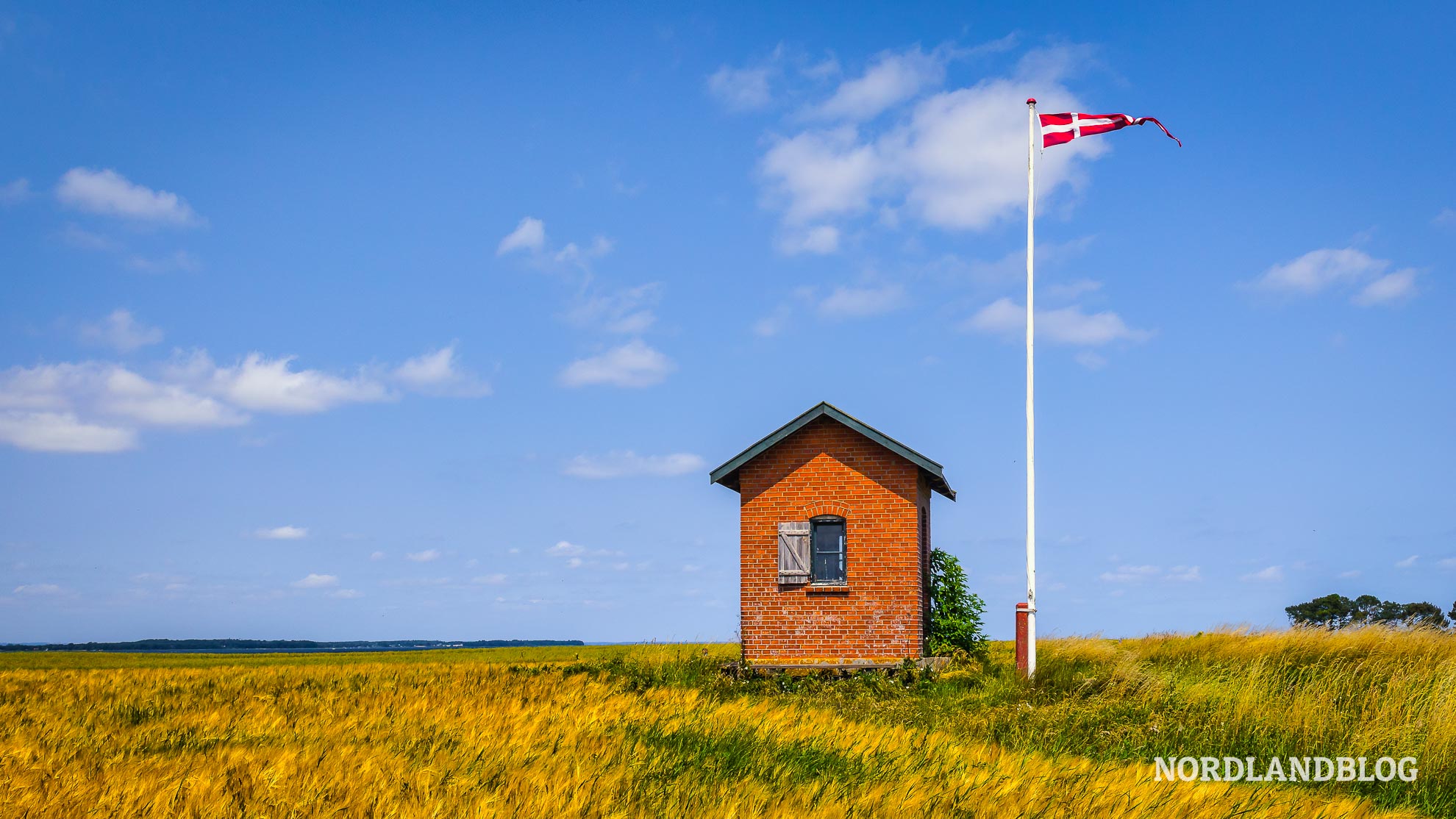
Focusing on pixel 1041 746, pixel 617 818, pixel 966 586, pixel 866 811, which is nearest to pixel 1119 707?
pixel 1041 746

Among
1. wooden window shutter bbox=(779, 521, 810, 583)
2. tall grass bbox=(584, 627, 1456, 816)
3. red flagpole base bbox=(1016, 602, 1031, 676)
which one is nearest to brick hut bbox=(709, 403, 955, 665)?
wooden window shutter bbox=(779, 521, 810, 583)

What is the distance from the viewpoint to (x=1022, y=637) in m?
18.7

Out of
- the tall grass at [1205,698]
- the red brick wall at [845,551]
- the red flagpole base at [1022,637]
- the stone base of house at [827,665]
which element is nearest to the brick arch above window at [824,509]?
the red brick wall at [845,551]

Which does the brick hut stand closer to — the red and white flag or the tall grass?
the tall grass

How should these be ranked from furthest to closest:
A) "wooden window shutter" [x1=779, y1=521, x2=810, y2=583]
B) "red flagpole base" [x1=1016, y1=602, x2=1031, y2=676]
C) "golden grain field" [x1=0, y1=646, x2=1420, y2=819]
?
"wooden window shutter" [x1=779, y1=521, x2=810, y2=583]
"red flagpole base" [x1=1016, y1=602, x2=1031, y2=676]
"golden grain field" [x1=0, y1=646, x2=1420, y2=819]

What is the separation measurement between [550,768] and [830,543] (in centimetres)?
1601

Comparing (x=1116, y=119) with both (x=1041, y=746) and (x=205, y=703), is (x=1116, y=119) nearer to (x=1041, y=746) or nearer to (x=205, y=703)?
(x=1041, y=746)

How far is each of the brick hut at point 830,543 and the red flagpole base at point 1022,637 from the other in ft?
10.7

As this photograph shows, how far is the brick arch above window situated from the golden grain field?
34.7 feet

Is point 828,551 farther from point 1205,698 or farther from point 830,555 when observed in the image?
point 1205,698

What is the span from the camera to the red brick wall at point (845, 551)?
2191cm

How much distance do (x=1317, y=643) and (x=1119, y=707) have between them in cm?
691

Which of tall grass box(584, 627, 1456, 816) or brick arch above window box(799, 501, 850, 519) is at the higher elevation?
brick arch above window box(799, 501, 850, 519)

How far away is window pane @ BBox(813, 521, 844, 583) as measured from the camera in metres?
22.4
